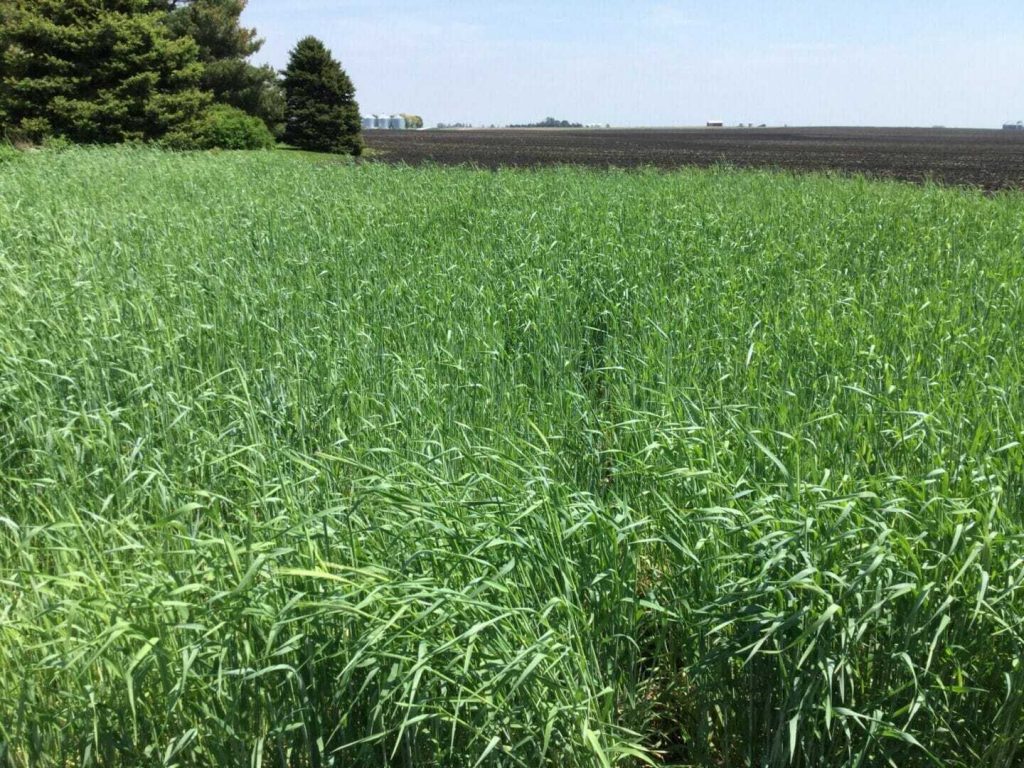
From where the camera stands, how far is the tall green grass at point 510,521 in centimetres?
225

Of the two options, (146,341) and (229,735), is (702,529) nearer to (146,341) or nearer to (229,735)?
(229,735)

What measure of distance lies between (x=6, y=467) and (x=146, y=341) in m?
1.01

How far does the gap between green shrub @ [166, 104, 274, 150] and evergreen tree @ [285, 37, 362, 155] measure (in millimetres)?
3636

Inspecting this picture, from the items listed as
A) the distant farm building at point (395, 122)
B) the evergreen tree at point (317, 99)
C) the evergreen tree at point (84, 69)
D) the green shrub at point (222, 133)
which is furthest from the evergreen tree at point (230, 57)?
the distant farm building at point (395, 122)

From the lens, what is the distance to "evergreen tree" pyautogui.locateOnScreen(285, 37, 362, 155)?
32031mm

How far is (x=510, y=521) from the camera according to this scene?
8.39ft

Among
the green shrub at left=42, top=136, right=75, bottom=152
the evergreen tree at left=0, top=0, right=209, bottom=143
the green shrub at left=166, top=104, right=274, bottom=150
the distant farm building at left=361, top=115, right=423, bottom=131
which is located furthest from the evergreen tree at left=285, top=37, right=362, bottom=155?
the distant farm building at left=361, top=115, right=423, bottom=131

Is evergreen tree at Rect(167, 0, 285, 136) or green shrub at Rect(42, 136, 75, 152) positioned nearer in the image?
green shrub at Rect(42, 136, 75, 152)

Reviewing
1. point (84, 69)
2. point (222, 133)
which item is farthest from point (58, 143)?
point (222, 133)

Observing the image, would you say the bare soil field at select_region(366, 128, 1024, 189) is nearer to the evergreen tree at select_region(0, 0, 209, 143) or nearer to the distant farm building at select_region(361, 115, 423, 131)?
the evergreen tree at select_region(0, 0, 209, 143)

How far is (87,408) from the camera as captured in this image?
4.17 meters

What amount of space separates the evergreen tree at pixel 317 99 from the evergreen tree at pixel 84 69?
7.03 meters

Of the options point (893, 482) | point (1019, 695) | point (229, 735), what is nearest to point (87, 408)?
point (229, 735)

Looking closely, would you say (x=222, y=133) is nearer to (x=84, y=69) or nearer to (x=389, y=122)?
(x=84, y=69)
